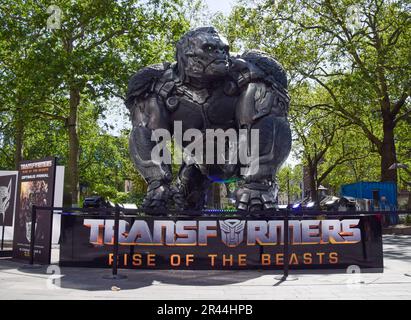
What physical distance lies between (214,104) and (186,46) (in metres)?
0.75

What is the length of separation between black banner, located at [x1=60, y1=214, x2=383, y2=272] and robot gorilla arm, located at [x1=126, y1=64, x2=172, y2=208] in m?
0.51

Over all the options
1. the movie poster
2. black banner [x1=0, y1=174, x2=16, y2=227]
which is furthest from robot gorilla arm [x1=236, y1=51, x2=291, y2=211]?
black banner [x1=0, y1=174, x2=16, y2=227]

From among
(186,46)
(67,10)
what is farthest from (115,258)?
(67,10)

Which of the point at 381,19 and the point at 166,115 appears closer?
the point at 166,115

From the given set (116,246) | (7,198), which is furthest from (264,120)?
(7,198)

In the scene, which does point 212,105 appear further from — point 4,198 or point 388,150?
point 388,150

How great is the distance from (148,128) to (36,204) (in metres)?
1.92

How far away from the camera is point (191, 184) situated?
22.2 feet

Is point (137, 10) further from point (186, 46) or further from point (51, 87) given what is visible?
point (186, 46)

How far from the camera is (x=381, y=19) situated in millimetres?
19578

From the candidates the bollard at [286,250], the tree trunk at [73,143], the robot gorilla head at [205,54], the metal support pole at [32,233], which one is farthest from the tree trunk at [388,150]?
the metal support pole at [32,233]

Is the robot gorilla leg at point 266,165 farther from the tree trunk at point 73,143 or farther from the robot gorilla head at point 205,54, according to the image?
the tree trunk at point 73,143

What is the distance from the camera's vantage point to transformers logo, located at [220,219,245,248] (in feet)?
17.7

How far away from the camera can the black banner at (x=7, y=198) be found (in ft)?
26.4
